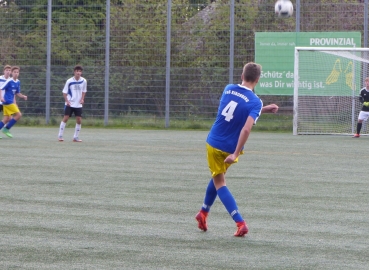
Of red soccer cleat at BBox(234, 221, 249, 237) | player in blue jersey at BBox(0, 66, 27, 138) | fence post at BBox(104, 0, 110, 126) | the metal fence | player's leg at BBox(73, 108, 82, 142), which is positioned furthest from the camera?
fence post at BBox(104, 0, 110, 126)

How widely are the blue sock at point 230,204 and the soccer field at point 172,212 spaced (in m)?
0.19

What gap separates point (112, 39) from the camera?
29000mm

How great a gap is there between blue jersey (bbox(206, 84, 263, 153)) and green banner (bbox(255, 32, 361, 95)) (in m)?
19.6

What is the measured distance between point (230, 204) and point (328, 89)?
1863 cm

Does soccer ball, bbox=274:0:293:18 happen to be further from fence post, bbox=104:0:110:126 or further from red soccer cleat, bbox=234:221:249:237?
red soccer cleat, bbox=234:221:249:237

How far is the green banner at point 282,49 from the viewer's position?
26.5 metres

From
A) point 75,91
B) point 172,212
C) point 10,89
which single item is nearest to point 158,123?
point 75,91

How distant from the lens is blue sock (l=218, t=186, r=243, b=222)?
23.8 feet

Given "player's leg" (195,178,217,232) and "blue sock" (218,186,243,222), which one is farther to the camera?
"player's leg" (195,178,217,232)

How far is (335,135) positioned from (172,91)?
6759 mm

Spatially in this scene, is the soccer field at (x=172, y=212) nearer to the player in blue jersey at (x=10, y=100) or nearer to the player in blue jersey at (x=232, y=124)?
the player in blue jersey at (x=232, y=124)

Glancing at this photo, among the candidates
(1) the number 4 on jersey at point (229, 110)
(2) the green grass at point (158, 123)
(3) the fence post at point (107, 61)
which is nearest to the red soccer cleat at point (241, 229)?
(1) the number 4 on jersey at point (229, 110)

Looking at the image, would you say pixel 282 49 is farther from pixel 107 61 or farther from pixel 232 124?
pixel 232 124

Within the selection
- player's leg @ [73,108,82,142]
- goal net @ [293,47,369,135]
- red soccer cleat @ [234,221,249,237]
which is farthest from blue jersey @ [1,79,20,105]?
red soccer cleat @ [234,221,249,237]
